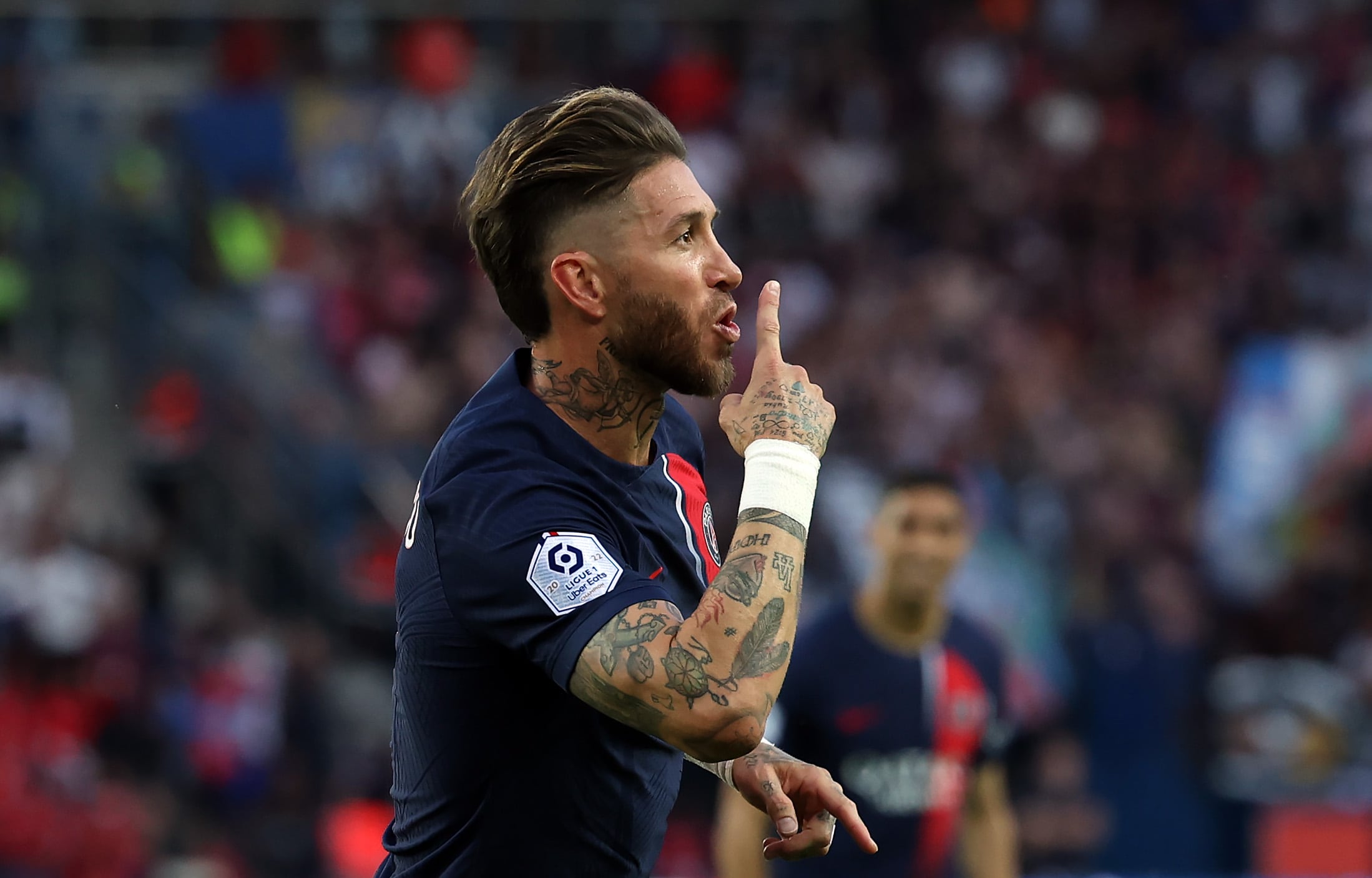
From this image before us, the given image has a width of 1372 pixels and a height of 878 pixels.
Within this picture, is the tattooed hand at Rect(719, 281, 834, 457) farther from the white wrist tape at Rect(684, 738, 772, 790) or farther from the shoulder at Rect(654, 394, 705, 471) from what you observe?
the white wrist tape at Rect(684, 738, 772, 790)

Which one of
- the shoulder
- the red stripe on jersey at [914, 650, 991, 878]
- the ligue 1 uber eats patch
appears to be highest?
the shoulder

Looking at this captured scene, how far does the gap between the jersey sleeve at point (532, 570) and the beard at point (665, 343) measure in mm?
298

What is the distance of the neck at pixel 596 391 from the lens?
9.80ft

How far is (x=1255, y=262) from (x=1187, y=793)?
4661 millimetres

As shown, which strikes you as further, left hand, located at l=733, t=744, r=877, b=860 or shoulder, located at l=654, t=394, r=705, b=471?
shoulder, located at l=654, t=394, r=705, b=471

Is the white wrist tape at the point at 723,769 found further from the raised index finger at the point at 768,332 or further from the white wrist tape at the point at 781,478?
the raised index finger at the point at 768,332

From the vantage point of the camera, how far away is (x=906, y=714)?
583cm

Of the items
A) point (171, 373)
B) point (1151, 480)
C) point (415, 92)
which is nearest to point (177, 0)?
point (415, 92)

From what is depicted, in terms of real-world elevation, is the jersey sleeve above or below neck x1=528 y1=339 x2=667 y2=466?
below

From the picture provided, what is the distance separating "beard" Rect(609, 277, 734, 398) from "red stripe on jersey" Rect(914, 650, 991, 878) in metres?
3.15

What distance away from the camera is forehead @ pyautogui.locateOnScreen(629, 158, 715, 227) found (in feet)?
9.54

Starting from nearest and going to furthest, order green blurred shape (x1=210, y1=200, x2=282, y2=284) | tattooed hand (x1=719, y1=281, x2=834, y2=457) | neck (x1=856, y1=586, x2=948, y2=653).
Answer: tattooed hand (x1=719, y1=281, x2=834, y2=457) → neck (x1=856, y1=586, x2=948, y2=653) → green blurred shape (x1=210, y1=200, x2=282, y2=284)

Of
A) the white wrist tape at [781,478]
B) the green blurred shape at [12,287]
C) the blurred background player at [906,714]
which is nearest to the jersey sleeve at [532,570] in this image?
the white wrist tape at [781,478]

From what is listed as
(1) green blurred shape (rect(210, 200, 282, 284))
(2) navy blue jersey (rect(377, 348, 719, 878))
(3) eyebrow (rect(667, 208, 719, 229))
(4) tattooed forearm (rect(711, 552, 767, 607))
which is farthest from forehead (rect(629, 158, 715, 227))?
(1) green blurred shape (rect(210, 200, 282, 284))
